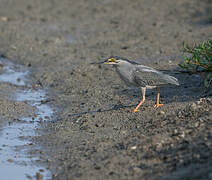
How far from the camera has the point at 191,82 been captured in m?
9.23

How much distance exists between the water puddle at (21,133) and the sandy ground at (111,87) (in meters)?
0.21

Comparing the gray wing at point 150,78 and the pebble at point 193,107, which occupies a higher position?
the gray wing at point 150,78

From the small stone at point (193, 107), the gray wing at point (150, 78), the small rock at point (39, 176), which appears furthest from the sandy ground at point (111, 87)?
the gray wing at point (150, 78)

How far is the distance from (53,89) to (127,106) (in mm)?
2114

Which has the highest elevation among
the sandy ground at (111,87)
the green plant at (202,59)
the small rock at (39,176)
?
the green plant at (202,59)

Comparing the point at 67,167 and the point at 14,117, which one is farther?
the point at 14,117

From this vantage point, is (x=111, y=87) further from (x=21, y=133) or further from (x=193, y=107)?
(x=193, y=107)

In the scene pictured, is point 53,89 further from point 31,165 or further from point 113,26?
point 113,26

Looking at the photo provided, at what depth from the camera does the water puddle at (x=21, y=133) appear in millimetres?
6484

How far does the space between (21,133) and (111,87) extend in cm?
242

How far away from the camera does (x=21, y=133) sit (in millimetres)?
7855

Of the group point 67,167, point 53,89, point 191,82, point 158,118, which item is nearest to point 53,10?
point 53,89

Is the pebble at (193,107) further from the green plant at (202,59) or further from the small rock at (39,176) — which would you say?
the small rock at (39,176)

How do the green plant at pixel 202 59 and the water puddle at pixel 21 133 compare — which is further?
the green plant at pixel 202 59
